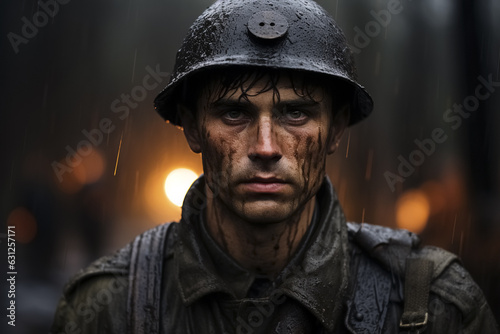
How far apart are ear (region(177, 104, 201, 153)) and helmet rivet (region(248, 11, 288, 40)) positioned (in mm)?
663

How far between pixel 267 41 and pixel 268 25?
0.08 meters

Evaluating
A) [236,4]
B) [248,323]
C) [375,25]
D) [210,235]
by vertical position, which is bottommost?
[248,323]

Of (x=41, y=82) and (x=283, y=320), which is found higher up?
(x=41, y=82)

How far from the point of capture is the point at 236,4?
291 centimetres

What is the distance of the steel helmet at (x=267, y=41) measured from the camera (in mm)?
2727

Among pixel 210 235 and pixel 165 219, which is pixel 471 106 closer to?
pixel 210 235

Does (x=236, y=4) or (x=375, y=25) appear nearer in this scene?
(x=236, y=4)

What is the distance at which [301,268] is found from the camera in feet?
9.36

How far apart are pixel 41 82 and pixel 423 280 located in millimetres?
6476

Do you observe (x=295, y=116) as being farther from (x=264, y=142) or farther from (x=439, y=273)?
(x=439, y=273)

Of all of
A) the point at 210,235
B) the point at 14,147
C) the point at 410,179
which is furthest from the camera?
the point at 410,179

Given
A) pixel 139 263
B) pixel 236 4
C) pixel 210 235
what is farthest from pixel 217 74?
pixel 139 263

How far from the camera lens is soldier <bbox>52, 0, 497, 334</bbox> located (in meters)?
2.74

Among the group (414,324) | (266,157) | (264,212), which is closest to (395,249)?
(414,324)
